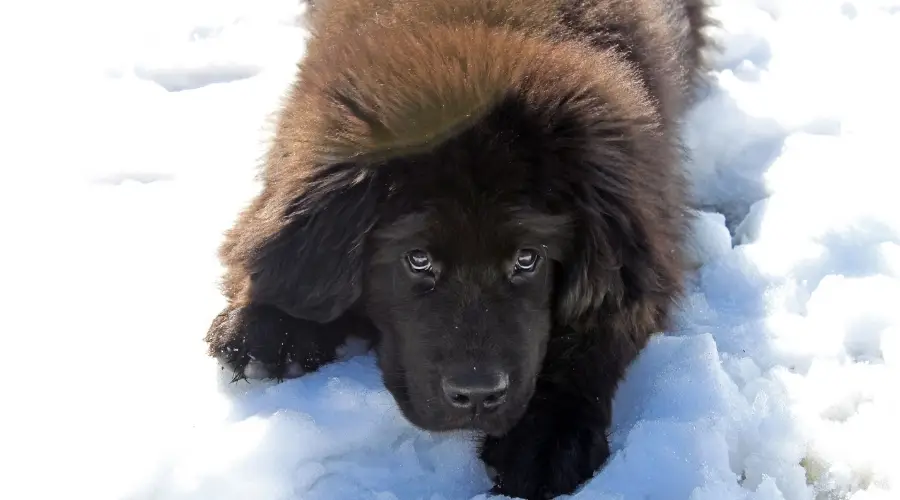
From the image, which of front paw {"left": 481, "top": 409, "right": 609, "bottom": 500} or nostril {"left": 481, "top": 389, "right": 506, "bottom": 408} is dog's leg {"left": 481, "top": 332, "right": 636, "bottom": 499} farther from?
nostril {"left": 481, "top": 389, "right": 506, "bottom": 408}

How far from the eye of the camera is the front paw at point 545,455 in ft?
7.29

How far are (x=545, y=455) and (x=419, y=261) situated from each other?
594 millimetres

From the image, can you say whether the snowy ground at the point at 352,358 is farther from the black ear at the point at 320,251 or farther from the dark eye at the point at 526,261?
the dark eye at the point at 526,261

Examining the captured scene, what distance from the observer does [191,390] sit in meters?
2.49

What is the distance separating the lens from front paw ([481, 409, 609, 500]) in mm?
2223

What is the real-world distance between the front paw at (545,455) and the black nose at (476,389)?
0.20 m

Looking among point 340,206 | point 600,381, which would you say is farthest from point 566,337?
point 340,206

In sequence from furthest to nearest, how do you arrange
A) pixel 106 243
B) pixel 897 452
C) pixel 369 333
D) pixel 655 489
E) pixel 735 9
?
pixel 735 9, pixel 106 243, pixel 369 333, pixel 897 452, pixel 655 489

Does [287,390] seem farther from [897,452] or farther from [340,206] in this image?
[897,452]

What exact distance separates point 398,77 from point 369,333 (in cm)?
80

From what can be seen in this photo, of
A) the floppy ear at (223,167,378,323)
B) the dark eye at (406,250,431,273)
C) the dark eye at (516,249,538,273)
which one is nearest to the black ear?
the floppy ear at (223,167,378,323)

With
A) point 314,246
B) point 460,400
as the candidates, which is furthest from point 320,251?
point 460,400

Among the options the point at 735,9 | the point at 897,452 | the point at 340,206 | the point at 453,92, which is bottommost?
the point at 735,9

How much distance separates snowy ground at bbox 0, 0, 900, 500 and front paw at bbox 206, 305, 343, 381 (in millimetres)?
65
